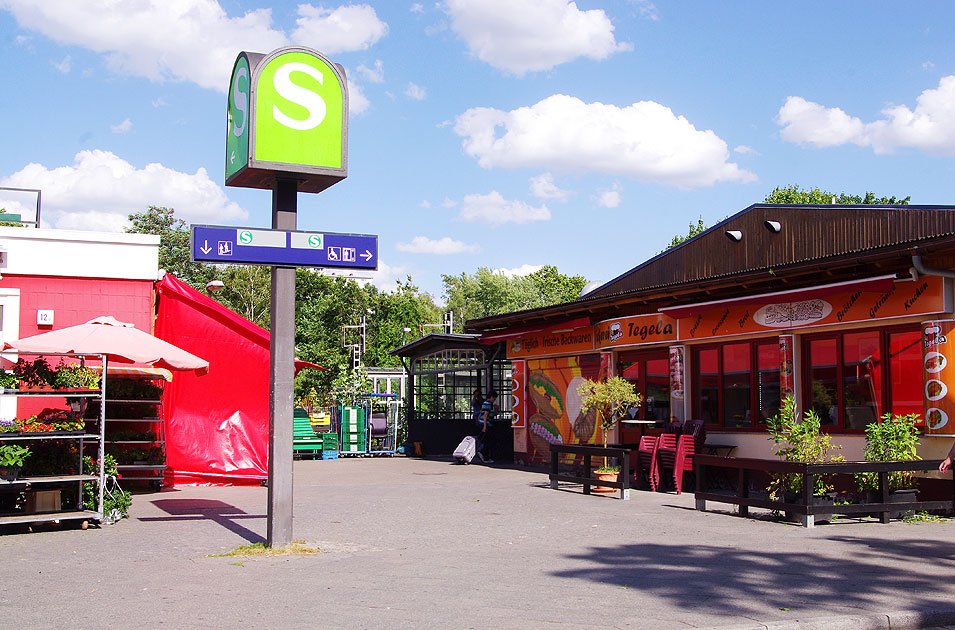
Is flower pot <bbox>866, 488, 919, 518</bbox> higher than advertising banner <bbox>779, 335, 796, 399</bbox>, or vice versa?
advertising banner <bbox>779, 335, 796, 399</bbox>

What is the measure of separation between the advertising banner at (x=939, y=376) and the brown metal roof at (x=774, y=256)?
909 millimetres

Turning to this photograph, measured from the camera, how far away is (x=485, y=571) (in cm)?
800

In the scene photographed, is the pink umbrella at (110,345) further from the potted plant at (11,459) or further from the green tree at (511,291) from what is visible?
the green tree at (511,291)

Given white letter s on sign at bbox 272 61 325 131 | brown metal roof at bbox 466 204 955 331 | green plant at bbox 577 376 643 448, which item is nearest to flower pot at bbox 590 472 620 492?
green plant at bbox 577 376 643 448

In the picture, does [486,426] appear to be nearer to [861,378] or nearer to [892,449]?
[861,378]

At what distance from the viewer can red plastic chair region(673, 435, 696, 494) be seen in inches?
595

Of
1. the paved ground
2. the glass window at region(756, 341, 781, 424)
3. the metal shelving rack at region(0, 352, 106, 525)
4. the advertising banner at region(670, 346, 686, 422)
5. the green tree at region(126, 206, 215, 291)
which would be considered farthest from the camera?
the green tree at region(126, 206, 215, 291)

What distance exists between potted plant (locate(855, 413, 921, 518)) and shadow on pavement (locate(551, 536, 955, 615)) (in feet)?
5.92

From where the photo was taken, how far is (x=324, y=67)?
9672 mm

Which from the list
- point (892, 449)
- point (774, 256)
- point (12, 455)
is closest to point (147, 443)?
point (12, 455)

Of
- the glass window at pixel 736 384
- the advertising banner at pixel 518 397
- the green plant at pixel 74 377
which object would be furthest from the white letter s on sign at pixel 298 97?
the advertising banner at pixel 518 397

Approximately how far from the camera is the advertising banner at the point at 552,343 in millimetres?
19953

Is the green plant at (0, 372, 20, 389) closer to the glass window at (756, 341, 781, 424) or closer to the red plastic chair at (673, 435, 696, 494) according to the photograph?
the red plastic chair at (673, 435, 696, 494)

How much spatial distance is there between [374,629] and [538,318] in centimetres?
1582
